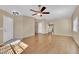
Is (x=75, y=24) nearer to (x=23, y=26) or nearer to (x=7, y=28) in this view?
(x=23, y=26)

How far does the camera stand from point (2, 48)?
1.94 m

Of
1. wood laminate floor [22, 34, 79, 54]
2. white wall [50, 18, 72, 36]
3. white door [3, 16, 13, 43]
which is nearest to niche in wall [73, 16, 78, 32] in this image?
white wall [50, 18, 72, 36]

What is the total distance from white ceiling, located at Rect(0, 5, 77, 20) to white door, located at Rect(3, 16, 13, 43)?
0.18 meters

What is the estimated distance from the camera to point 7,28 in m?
2.02

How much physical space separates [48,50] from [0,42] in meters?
0.94

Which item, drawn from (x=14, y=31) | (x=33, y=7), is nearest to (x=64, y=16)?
(x=33, y=7)

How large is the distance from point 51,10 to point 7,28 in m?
0.95

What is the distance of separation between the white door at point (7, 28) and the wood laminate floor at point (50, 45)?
0.30m

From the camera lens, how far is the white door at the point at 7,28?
78.2 inches

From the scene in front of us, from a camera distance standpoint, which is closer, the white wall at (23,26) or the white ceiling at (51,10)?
the white ceiling at (51,10)

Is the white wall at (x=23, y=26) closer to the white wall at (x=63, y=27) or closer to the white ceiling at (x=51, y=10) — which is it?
the white ceiling at (x=51, y=10)

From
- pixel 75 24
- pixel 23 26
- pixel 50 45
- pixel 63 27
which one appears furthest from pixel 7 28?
pixel 75 24

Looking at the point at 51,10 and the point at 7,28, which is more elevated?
the point at 51,10

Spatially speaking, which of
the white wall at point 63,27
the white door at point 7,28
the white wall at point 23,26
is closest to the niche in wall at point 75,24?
the white wall at point 63,27
